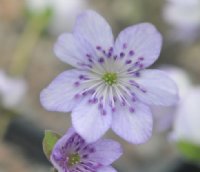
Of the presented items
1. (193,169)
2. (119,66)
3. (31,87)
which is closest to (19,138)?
(31,87)

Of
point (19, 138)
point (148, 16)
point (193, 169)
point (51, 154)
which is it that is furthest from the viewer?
point (148, 16)

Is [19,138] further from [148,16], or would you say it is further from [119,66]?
[119,66]

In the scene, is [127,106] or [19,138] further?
[19,138]

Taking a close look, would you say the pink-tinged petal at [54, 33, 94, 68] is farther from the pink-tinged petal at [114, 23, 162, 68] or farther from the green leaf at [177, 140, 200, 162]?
the green leaf at [177, 140, 200, 162]

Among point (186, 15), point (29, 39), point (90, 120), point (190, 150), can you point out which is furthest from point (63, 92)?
point (29, 39)

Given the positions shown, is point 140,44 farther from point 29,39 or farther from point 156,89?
point 29,39

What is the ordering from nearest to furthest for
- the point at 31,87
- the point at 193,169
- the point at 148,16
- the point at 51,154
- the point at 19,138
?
the point at 51,154 < the point at 193,169 < the point at 19,138 < the point at 31,87 < the point at 148,16

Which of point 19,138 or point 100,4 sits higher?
point 100,4

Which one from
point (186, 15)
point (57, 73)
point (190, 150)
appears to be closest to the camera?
point (190, 150)
